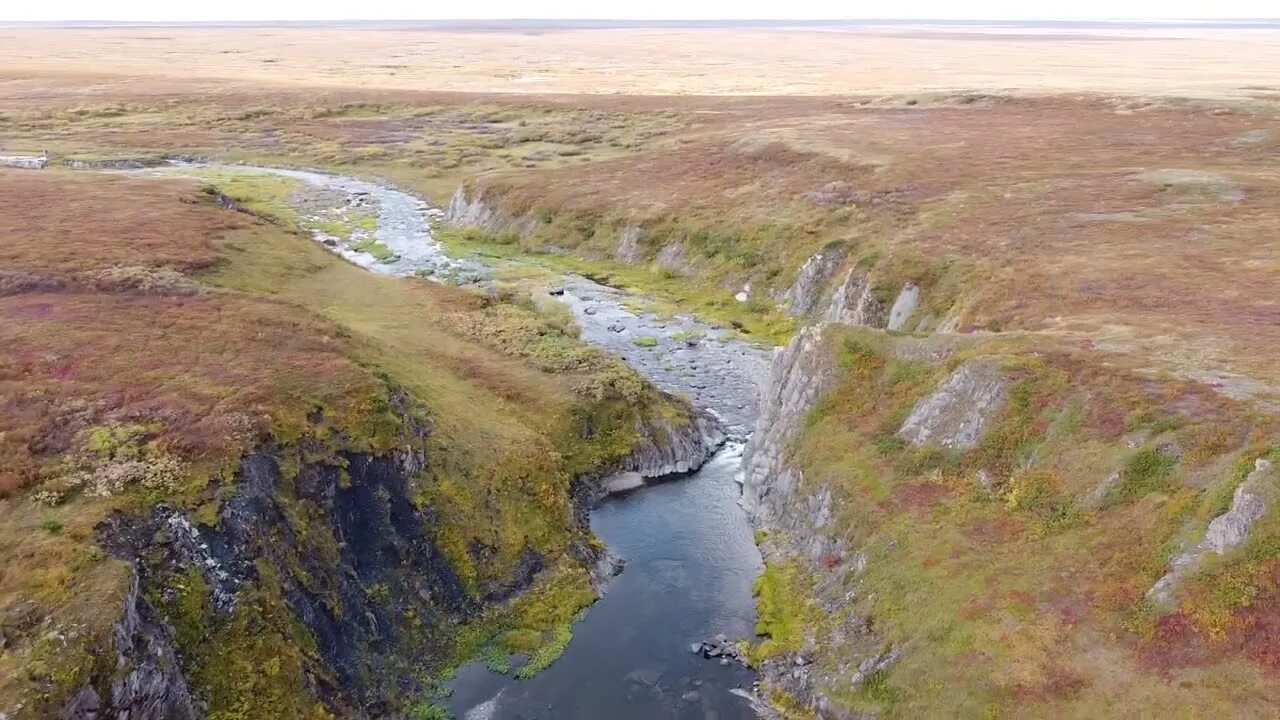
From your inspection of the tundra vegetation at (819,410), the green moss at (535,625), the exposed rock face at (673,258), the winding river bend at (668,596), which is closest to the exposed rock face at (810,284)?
the tundra vegetation at (819,410)

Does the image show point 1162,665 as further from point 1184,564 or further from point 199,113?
point 199,113

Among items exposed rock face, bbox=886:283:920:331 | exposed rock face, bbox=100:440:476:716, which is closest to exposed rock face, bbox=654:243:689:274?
exposed rock face, bbox=886:283:920:331

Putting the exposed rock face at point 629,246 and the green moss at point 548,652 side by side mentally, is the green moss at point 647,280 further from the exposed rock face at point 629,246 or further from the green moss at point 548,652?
the green moss at point 548,652

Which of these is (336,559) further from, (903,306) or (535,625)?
(903,306)

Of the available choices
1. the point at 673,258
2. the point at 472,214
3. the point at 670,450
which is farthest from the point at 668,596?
the point at 472,214

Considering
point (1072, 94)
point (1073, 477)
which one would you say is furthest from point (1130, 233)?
point (1072, 94)
